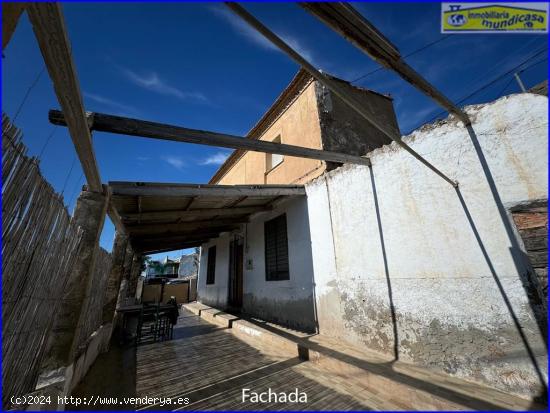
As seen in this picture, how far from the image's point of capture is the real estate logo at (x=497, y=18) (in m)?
2.05

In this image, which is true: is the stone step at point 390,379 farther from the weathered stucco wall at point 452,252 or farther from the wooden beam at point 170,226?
the wooden beam at point 170,226

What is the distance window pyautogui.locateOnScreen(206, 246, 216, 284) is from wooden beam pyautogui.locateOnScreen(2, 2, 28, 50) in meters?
11.7

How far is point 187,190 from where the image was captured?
4.87 m

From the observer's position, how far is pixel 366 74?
307 inches

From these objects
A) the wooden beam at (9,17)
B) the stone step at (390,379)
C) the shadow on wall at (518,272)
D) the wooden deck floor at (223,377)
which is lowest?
the wooden deck floor at (223,377)

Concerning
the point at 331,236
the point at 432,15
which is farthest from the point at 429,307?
the point at 432,15

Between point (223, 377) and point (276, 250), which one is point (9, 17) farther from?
point (276, 250)

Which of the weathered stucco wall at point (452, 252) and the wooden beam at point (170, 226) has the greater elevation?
the wooden beam at point (170, 226)

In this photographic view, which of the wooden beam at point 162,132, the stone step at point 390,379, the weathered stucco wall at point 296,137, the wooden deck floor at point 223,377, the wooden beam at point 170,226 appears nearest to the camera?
the wooden beam at point 162,132

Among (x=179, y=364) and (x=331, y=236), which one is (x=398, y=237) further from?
(x=179, y=364)

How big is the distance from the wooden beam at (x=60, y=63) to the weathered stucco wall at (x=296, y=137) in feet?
16.8

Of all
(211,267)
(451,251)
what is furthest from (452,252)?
(211,267)

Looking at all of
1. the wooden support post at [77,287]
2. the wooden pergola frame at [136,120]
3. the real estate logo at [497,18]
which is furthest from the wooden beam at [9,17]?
the real estate logo at [497,18]

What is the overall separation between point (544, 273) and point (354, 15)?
10.6ft
